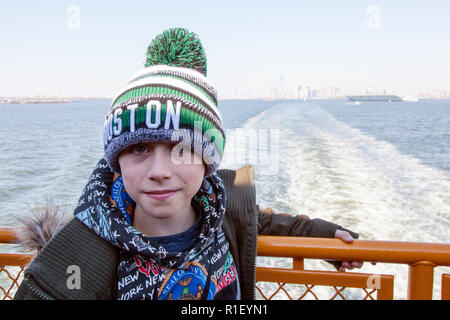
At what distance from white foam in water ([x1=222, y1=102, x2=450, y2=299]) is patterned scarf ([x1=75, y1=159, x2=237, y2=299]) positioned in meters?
3.41

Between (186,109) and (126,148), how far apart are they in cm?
23

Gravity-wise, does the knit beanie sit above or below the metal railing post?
above

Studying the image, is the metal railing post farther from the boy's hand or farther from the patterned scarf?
the patterned scarf

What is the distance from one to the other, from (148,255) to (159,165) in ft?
0.94

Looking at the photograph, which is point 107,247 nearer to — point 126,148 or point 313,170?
point 126,148

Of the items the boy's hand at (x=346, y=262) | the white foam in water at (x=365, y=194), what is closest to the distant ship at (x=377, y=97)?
the white foam in water at (x=365, y=194)

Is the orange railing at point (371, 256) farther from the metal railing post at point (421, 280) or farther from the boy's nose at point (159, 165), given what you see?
the boy's nose at point (159, 165)

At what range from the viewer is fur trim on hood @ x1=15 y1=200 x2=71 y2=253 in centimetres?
126

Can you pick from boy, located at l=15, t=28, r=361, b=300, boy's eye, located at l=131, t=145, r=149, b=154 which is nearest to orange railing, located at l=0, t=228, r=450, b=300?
boy, located at l=15, t=28, r=361, b=300

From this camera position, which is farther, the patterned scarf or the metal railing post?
the metal railing post

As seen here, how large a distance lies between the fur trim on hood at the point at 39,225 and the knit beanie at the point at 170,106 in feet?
0.96

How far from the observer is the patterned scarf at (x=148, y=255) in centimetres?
112
